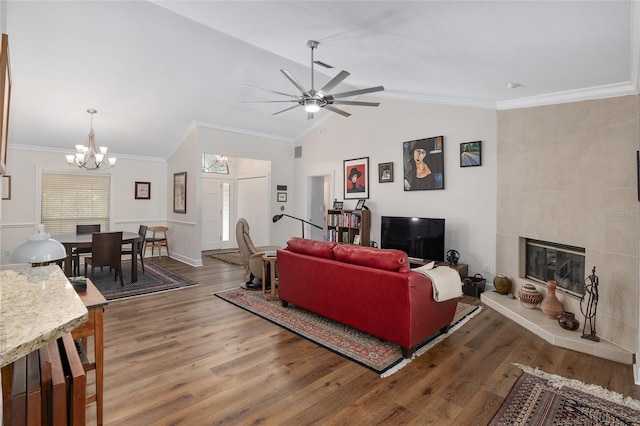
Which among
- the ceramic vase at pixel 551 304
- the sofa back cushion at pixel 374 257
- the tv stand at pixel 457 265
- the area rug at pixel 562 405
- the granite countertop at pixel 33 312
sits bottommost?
the area rug at pixel 562 405

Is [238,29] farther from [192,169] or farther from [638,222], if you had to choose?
[638,222]

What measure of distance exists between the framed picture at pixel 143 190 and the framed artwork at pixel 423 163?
18.7 ft

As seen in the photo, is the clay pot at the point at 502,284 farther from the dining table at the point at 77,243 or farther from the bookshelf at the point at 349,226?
the dining table at the point at 77,243

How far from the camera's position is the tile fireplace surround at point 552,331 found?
277 cm

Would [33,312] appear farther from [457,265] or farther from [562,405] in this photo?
[457,265]

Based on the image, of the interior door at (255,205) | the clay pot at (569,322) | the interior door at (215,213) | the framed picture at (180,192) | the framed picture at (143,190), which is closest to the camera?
the clay pot at (569,322)

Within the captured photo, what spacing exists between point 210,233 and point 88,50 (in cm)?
528

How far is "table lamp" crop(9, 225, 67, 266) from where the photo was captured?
4.78ft

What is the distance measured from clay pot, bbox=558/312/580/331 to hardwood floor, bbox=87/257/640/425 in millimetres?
294

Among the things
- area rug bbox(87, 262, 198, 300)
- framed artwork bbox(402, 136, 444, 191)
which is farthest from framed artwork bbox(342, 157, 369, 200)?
area rug bbox(87, 262, 198, 300)

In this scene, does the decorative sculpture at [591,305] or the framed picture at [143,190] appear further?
the framed picture at [143,190]

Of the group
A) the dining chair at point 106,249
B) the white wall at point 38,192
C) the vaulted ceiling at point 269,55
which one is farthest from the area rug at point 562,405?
the white wall at point 38,192

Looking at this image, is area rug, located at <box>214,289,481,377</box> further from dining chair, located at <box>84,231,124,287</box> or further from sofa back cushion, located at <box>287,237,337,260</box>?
dining chair, located at <box>84,231,124,287</box>

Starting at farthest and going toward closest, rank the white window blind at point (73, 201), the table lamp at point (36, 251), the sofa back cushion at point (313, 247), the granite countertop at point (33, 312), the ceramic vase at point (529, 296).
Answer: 1. the white window blind at point (73, 201)
2. the ceramic vase at point (529, 296)
3. the sofa back cushion at point (313, 247)
4. the table lamp at point (36, 251)
5. the granite countertop at point (33, 312)
